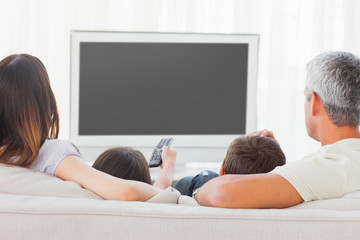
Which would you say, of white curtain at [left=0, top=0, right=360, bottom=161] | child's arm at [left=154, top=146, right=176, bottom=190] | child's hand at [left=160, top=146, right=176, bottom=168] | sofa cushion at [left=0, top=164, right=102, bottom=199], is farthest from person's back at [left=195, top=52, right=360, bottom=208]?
white curtain at [left=0, top=0, right=360, bottom=161]

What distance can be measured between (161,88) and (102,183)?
1.85m

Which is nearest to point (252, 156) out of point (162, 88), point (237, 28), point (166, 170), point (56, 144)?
point (56, 144)

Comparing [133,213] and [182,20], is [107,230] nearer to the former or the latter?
[133,213]

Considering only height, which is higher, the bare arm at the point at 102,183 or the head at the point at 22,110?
the head at the point at 22,110

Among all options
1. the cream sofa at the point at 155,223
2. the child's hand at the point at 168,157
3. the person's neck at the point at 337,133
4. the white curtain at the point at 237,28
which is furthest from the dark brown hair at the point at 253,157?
the white curtain at the point at 237,28

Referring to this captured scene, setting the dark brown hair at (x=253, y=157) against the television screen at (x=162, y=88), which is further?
the television screen at (x=162, y=88)

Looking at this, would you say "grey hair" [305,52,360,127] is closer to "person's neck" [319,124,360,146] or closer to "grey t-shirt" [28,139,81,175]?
"person's neck" [319,124,360,146]

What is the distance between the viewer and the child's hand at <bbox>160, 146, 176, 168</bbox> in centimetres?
214

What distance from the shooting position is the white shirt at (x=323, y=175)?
1.14m

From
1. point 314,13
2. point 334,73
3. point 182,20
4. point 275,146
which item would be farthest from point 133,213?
point 314,13

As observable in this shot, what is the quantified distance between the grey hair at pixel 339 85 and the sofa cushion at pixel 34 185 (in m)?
0.68

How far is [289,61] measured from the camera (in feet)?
12.5

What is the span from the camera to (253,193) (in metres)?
1.10

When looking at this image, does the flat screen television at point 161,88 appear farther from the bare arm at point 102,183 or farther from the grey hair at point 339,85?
the bare arm at point 102,183
